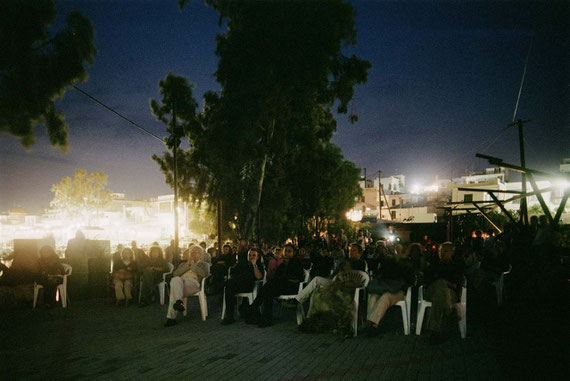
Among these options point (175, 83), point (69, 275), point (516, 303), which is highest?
point (175, 83)

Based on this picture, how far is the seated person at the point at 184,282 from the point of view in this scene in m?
6.48

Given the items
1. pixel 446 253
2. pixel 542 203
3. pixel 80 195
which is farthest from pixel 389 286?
pixel 80 195

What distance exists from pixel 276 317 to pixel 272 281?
900mm

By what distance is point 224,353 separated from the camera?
477cm

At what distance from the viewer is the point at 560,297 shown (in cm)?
671

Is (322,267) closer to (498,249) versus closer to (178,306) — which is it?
(178,306)

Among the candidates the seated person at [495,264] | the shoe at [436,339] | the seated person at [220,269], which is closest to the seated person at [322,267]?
the shoe at [436,339]

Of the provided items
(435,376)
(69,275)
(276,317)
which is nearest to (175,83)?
(69,275)

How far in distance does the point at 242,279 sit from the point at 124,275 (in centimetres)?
337

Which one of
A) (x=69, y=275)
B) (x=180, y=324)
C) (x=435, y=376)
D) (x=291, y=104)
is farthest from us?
(x=291, y=104)

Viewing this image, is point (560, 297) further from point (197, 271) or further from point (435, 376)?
point (197, 271)

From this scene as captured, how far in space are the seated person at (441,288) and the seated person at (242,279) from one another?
2.94 meters

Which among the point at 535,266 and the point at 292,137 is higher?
the point at 292,137

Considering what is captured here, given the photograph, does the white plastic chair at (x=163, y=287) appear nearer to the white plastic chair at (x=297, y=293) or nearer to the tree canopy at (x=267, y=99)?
the white plastic chair at (x=297, y=293)
